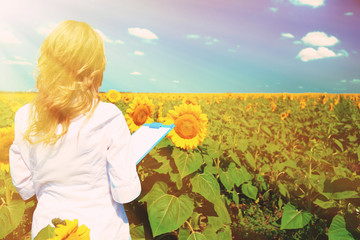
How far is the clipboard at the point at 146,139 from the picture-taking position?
139 centimetres

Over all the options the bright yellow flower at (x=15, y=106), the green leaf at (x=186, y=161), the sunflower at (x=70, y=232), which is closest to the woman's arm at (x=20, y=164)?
the sunflower at (x=70, y=232)

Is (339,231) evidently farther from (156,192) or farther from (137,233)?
(137,233)

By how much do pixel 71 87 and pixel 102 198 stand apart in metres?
0.61

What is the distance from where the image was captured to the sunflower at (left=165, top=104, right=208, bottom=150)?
2.06m

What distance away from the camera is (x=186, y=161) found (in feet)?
6.45

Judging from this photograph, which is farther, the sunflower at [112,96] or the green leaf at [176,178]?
the sunflower at [112,96]

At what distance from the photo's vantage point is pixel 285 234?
9.56 ft

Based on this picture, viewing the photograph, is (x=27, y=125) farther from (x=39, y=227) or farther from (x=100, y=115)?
(x=39, y=227)

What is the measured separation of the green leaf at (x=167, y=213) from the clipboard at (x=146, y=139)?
0.63 metres

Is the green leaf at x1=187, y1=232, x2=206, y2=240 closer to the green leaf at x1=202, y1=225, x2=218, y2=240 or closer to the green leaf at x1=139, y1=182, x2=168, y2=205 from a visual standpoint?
the green leaf at x1=202, y1=225, x2=218, y2=240

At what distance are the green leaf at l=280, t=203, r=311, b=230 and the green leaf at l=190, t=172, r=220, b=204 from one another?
69 centimetres

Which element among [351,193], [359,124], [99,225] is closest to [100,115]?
[99,225]

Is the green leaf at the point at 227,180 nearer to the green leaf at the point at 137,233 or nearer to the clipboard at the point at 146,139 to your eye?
the green leaf at the point at 137,233

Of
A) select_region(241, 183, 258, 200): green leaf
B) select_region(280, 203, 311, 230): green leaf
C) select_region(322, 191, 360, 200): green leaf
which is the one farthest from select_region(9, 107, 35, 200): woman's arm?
select_region(241, 183, 258, 200): green leaf
